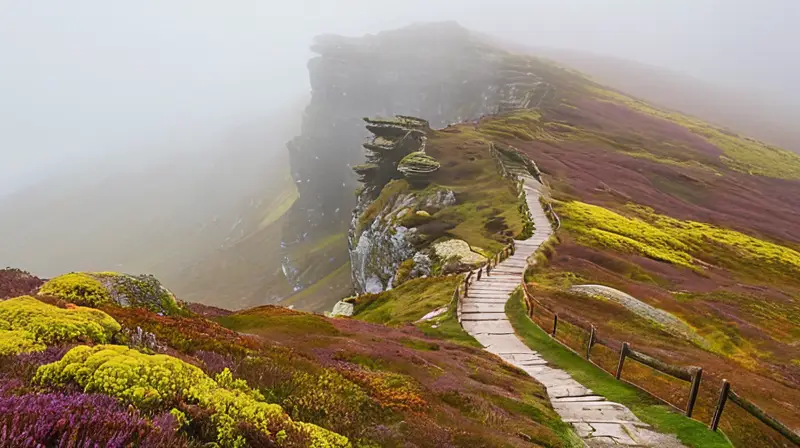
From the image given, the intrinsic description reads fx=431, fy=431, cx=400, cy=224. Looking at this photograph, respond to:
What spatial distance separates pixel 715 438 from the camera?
12477 millimetres

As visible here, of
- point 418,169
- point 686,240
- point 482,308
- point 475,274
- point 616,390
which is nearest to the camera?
point 616,390

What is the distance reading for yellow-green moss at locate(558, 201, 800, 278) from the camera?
4653 centimetres

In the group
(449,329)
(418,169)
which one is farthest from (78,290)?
(418,169)

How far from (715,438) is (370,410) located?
1090 centimetres

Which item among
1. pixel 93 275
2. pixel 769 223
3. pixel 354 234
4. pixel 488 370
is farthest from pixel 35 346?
pixel 769 223

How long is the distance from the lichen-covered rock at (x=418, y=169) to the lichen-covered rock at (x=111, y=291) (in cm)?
5753

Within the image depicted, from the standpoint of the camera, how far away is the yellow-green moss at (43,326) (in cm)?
638

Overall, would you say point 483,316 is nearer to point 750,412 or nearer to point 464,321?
point 464,321

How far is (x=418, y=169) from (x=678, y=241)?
122 ft

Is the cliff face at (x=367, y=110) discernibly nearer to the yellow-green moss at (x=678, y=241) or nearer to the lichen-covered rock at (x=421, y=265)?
the yellow-green moss at (x=678, y=241)

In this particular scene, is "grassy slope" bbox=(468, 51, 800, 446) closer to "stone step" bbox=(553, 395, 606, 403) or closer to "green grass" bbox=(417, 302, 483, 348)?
"stone step" bbox=(553, 395, 606, 403)

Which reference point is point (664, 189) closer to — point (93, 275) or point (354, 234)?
point (354, 234)

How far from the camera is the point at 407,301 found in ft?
118

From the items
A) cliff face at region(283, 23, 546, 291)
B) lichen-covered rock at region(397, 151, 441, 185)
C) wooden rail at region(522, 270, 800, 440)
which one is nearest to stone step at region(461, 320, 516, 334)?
wooden rail at region(522, 270, 800, 440)
